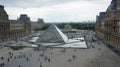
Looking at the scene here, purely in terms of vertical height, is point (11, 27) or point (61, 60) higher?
point (11, 27)

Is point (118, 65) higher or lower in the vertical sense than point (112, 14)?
lower

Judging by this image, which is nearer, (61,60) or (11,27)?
(61,60)

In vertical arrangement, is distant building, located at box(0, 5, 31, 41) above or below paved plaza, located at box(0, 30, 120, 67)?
above

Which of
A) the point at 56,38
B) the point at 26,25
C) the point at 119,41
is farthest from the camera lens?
the point at 26,25

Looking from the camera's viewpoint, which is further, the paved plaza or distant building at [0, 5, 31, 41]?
distant building at [0, 5, 31, 41]

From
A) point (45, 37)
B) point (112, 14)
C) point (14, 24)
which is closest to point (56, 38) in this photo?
point (45, 37)

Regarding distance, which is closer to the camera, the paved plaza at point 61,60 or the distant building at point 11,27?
the paved plaza at point 61,60

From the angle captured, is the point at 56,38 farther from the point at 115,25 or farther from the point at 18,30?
the point at 18,30

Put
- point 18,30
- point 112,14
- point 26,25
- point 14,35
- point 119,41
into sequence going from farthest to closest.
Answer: point 26,25 → point 18,30 → point 14,35 → point 112,14 → point 119,41
